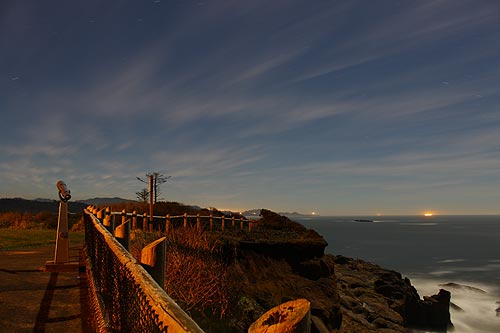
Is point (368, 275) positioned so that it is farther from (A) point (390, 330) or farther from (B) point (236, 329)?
(B) point (236, 329)

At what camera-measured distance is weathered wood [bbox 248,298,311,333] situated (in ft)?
4.22

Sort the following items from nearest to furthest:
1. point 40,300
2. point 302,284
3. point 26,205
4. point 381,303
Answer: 1. point 40,300
2. point 302,284
3. point 381,303
4. point 26,205

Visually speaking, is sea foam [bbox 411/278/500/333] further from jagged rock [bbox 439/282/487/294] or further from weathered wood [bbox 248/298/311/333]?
weathered wood [bbox 248/298/311/333]

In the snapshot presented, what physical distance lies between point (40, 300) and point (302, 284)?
725 inches

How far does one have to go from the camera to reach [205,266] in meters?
17.5

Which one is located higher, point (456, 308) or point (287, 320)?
point (287, 320)

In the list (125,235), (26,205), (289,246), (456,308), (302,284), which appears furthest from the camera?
(26,205)

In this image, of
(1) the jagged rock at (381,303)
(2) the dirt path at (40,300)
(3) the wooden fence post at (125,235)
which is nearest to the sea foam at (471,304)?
(1) the jagged rock at (381,303)

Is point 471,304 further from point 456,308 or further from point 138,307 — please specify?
point 138,307

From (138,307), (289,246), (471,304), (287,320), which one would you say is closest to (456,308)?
(471,304)

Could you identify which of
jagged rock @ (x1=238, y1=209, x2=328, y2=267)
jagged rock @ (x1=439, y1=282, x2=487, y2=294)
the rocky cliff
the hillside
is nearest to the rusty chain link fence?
the rocky cliff

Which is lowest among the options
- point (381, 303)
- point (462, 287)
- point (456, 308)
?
point (456, 308)

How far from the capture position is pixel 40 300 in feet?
25.0

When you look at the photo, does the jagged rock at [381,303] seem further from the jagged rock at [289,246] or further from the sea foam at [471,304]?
the jagged rock at [289,246]
